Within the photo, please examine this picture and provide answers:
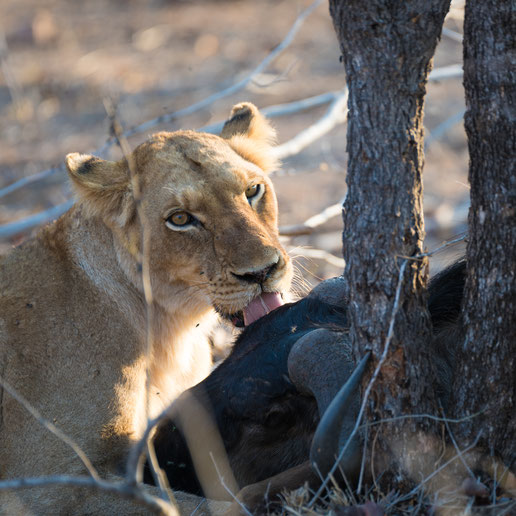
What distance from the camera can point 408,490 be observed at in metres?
2.31

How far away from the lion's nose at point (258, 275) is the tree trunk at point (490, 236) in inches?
40.4

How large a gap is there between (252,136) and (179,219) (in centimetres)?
79

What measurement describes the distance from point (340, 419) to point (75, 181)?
1.72 meters

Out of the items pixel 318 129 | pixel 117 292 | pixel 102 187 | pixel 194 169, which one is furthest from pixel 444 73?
pixel 117 292

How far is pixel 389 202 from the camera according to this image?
2.20m

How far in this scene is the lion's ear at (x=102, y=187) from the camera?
334cm

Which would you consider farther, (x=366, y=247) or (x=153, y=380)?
(x=153, y=380)

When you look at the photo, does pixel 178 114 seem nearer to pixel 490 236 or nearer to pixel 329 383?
pixel 329 383

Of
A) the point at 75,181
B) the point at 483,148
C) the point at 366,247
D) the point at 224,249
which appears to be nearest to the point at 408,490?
the point at 366,247

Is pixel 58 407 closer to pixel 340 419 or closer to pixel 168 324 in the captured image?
pixel 168 324

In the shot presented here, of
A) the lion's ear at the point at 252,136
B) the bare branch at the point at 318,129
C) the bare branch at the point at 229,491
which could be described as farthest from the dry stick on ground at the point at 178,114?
the bare branch at the point at 229,491

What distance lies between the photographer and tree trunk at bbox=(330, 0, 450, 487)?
6.98 ft

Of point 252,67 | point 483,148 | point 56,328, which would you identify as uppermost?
point 483,148

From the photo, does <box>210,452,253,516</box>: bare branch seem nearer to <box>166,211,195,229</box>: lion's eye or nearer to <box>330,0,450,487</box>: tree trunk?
<box>330,0,450,487</box>: tree trunk
